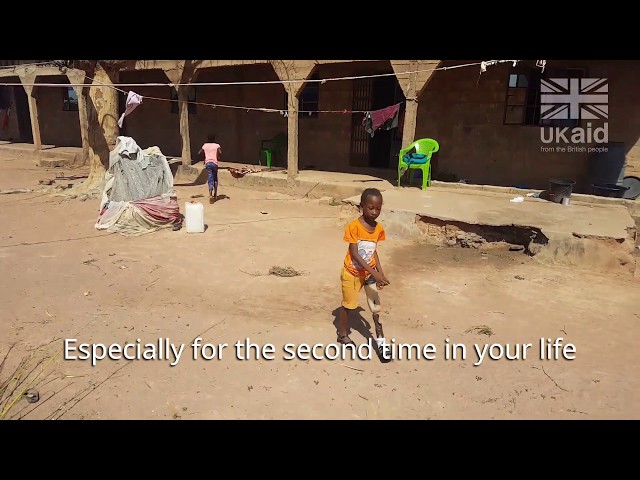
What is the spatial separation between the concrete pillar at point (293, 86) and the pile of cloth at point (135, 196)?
12.1ft

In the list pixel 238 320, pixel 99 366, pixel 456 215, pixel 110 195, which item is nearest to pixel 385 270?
pixel 456 215

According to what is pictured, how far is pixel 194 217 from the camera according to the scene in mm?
7508

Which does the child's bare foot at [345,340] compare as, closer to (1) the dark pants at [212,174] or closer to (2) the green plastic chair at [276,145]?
(1) the dark pants at [212,174]

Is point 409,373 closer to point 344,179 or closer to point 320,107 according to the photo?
point 344,179

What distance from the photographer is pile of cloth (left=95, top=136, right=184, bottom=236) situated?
298 inches

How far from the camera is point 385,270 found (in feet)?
19.6

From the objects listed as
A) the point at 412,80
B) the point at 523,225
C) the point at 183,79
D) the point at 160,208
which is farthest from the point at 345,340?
the point at 183,79

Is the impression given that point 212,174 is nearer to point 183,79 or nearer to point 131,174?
point 131,174

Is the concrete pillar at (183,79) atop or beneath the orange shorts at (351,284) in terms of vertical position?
atop

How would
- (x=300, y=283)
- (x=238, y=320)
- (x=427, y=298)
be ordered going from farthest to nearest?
(x=300, y=283)
(x=427, y=298)
(x=238, y=320)

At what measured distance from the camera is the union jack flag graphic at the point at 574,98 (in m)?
9.30

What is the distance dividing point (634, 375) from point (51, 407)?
4417 mm

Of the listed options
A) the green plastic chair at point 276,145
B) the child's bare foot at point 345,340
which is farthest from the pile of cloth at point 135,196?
the green plastic chair at point 276,145

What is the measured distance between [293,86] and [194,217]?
4816 mm
